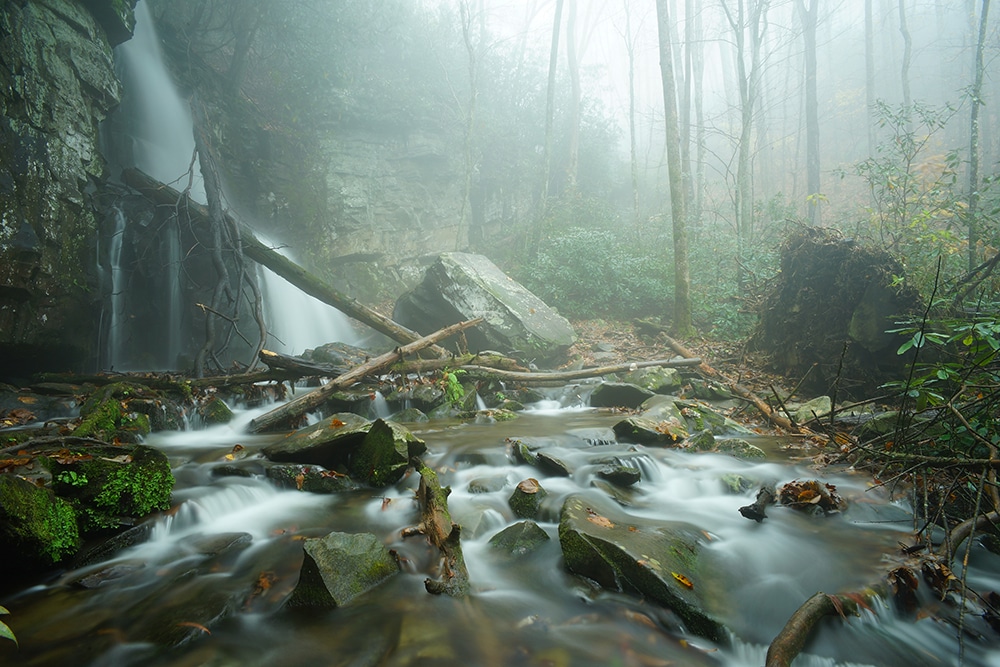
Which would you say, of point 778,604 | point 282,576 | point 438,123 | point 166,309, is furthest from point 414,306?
point 438,123

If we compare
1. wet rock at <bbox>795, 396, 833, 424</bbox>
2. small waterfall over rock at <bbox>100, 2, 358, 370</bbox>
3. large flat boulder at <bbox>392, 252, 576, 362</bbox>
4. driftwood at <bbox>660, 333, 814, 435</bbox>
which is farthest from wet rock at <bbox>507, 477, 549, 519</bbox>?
small waterfall over rock at <bbox>100, 2, 358, 370</bbox>

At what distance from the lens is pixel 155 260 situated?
9656 millimetres

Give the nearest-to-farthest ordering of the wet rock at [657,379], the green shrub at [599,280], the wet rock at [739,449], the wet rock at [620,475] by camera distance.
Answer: the wet rock at [620,475] → the wet rock at [739,449] → the wet rock at [657,379] → the green shrub at [599,280]

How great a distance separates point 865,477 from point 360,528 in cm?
422

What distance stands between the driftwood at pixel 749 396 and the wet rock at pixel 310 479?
15.4 ft

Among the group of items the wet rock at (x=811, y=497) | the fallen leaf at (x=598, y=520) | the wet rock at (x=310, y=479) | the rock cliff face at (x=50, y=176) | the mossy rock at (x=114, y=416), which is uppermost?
the rock cliff face at (x=50, y=176)

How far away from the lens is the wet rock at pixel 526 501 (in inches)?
151

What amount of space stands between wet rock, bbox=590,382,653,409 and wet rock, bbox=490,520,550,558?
14.2 ft

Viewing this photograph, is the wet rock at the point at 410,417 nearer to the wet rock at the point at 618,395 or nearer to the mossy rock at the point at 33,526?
the wet rock at the point at 618,395

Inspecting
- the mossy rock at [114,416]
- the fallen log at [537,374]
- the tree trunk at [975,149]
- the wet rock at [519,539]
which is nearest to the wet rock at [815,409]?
the fallen log at [537,374]

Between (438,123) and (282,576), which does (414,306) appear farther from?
(438,123)

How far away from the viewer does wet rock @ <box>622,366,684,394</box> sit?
307 inches

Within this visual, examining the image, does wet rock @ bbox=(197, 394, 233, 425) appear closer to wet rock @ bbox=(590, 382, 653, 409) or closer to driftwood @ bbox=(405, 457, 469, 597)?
driftwood @ bbox=(405, 457, 469, 597)

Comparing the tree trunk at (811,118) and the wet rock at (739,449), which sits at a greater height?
the tree trunk at (811,118)
